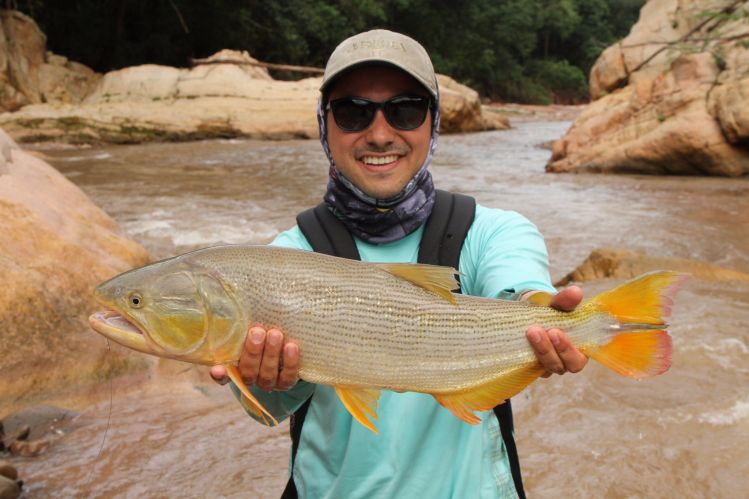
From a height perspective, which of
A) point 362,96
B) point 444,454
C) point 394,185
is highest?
point 362,96

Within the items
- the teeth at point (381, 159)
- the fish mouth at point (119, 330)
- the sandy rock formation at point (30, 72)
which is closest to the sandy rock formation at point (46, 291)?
the fish mouth at point (119, 330)

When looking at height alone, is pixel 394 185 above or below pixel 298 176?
above

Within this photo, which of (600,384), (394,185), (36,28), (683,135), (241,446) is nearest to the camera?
(394,185)

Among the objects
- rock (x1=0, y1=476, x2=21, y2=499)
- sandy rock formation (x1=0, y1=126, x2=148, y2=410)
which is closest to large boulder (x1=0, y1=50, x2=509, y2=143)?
sandy rock formation (x1=0, y1=126, x2=148, y2=410)

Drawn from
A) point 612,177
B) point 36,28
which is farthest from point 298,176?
point 36,28

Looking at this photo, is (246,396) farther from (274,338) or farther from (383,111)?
(383,111)

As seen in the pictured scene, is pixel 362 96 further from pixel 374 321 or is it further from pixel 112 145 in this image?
pixel 112 145

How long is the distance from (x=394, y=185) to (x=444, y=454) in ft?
3.15

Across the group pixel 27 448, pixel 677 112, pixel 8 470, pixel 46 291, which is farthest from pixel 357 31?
pixel 8 470

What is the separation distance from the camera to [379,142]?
2.47m

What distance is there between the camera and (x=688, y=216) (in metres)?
10.1

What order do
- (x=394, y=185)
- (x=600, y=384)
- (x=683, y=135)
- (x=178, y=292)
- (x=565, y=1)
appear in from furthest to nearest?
(x=565, y=1) → (x=683, y=135) → (x=600, y=384) → (x=394, y=185) → (x=178, y=292)

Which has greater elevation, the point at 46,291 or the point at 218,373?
the point at 218,373

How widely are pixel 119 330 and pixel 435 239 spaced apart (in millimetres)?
1068
